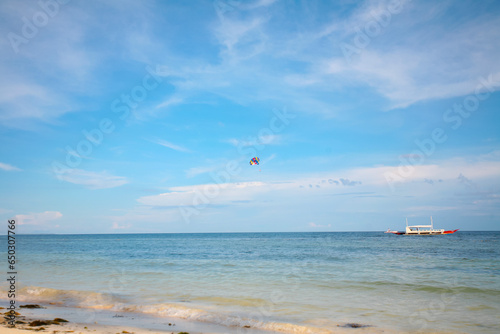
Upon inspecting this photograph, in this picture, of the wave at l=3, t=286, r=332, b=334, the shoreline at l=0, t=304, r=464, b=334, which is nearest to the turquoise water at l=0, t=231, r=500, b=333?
the wave at l=3, t=286, r=332, b=334

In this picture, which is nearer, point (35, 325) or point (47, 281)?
point (35, 325)

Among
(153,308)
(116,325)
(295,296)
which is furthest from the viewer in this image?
(295,296)

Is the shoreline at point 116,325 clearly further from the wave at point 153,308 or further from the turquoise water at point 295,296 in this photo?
the turquoise water at point 295,296

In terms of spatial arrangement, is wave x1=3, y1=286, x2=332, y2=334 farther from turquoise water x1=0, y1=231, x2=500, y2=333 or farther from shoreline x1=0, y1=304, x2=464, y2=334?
shoreline x1=0, y1=304, x2=464, y2=334

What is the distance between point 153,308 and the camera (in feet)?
46.3

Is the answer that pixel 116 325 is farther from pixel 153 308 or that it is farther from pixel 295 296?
pixel 295 296

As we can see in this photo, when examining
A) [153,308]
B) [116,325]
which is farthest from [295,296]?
[116,325]

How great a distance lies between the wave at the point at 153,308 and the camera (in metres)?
11.5

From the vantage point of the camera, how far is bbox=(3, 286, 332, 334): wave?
37.8 ft

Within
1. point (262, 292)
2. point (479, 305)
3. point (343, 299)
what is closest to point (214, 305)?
point (262, 292)

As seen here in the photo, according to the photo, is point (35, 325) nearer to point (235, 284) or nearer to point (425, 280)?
point (235, 284)

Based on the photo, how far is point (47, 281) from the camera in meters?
21.3

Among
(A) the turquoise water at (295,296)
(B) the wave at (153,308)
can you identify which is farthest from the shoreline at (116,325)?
(A) the turquoise water at (295,296)

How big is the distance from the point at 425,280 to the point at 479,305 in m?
6.56
